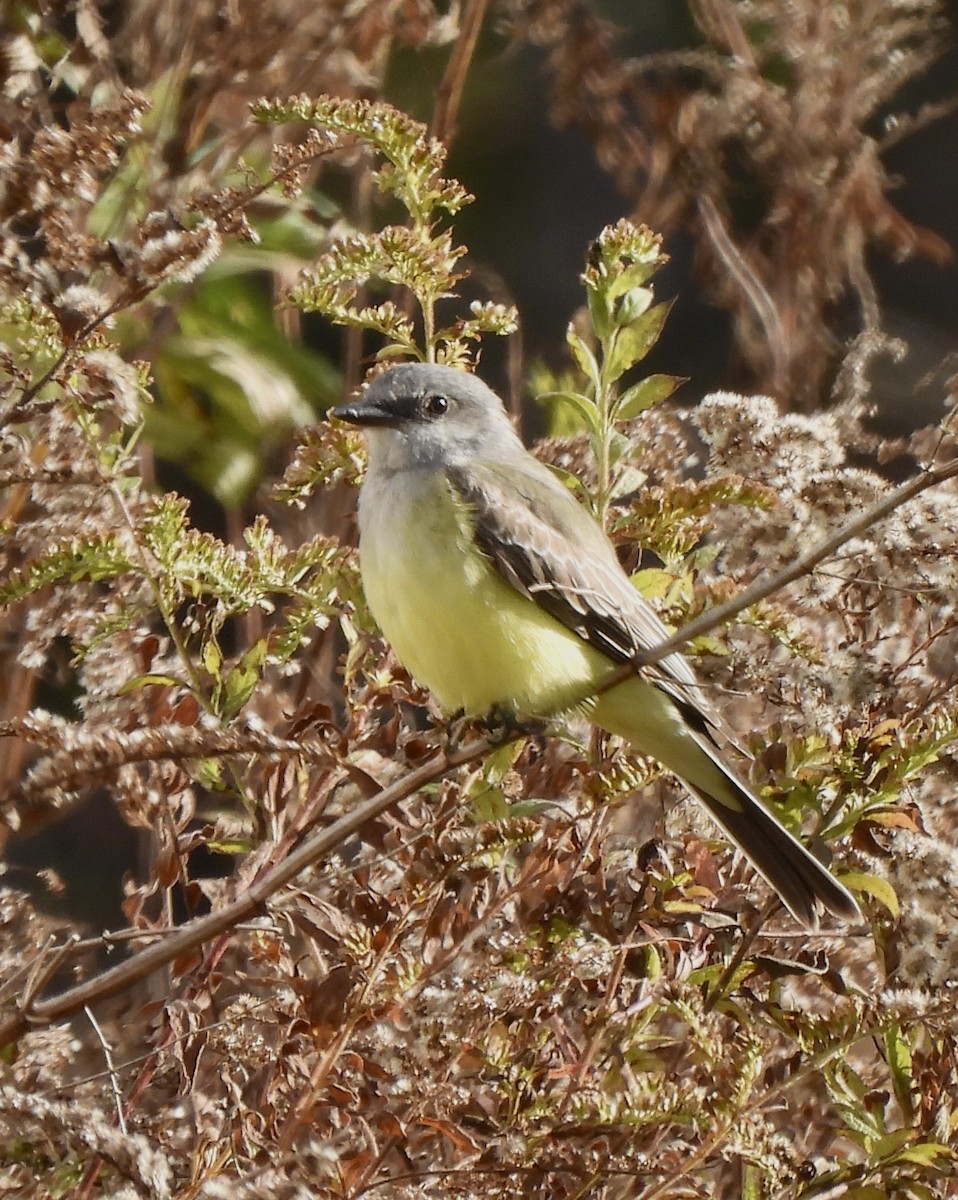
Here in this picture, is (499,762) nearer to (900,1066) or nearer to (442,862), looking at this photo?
(442,862)

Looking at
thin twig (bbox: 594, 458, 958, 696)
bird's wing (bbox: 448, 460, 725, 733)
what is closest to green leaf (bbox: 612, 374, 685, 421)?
bird's wing (bbox: 448, 460, 725, 733)

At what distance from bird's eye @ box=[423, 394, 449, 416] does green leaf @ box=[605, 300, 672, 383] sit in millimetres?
719

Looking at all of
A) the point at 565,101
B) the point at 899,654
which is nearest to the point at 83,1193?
the point at 899,654

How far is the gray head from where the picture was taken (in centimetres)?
227

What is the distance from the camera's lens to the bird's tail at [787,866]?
154 centimetres

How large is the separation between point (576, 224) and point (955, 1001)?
3160 millimetres

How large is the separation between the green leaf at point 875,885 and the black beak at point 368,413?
851mm

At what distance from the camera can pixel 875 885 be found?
1.46 m

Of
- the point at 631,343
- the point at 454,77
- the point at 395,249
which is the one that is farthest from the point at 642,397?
the point at 454,77

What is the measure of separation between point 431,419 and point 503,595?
40 cm

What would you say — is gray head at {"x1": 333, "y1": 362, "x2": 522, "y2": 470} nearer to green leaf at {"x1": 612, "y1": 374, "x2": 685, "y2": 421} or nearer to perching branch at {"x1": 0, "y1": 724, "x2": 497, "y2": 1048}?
green leaf at {"x1": 612, "y1": 374, "x2": 685, "y2": 421}

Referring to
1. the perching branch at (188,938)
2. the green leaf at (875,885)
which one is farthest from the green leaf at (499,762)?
the green leaf at (875,885)

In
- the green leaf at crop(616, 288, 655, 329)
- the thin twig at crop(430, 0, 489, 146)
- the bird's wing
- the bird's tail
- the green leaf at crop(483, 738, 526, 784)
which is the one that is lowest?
the bird's tail

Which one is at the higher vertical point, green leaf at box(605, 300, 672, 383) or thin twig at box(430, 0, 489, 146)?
thin twig at box(430, 0, 489, 146)
